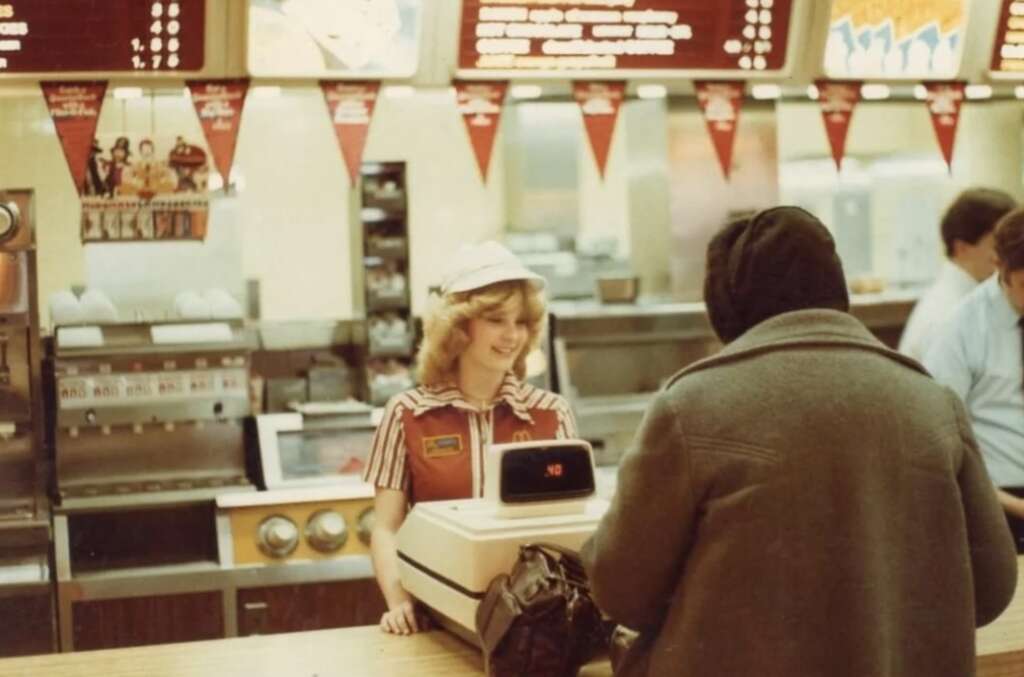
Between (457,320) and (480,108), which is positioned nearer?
(457,320)

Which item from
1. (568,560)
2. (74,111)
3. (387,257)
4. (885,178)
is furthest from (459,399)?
(885,178)

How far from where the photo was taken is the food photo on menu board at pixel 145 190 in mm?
4898

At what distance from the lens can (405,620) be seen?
9.53 ft

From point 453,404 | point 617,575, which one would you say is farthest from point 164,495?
point 617,575

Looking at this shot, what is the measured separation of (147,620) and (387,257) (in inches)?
107

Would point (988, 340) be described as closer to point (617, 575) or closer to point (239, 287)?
point (617, 575)

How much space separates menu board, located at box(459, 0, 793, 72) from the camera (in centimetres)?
430

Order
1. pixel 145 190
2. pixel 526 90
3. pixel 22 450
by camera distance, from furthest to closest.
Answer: pixel 145 190 → pixel 22 450 → pixel 526 90

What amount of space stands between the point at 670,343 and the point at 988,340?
80.0 inches

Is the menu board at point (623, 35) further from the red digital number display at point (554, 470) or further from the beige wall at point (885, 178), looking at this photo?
the beige wall at point (885, 178)

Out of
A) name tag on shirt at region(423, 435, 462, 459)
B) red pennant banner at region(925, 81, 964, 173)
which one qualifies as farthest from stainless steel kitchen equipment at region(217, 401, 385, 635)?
red pennant banner at region(925, 81, 964, 173)

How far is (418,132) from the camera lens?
28.9ft

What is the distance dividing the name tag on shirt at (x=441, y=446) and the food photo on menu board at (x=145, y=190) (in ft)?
7.30

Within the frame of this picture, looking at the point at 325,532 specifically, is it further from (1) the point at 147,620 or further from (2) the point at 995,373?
(2) the point at 995,373
